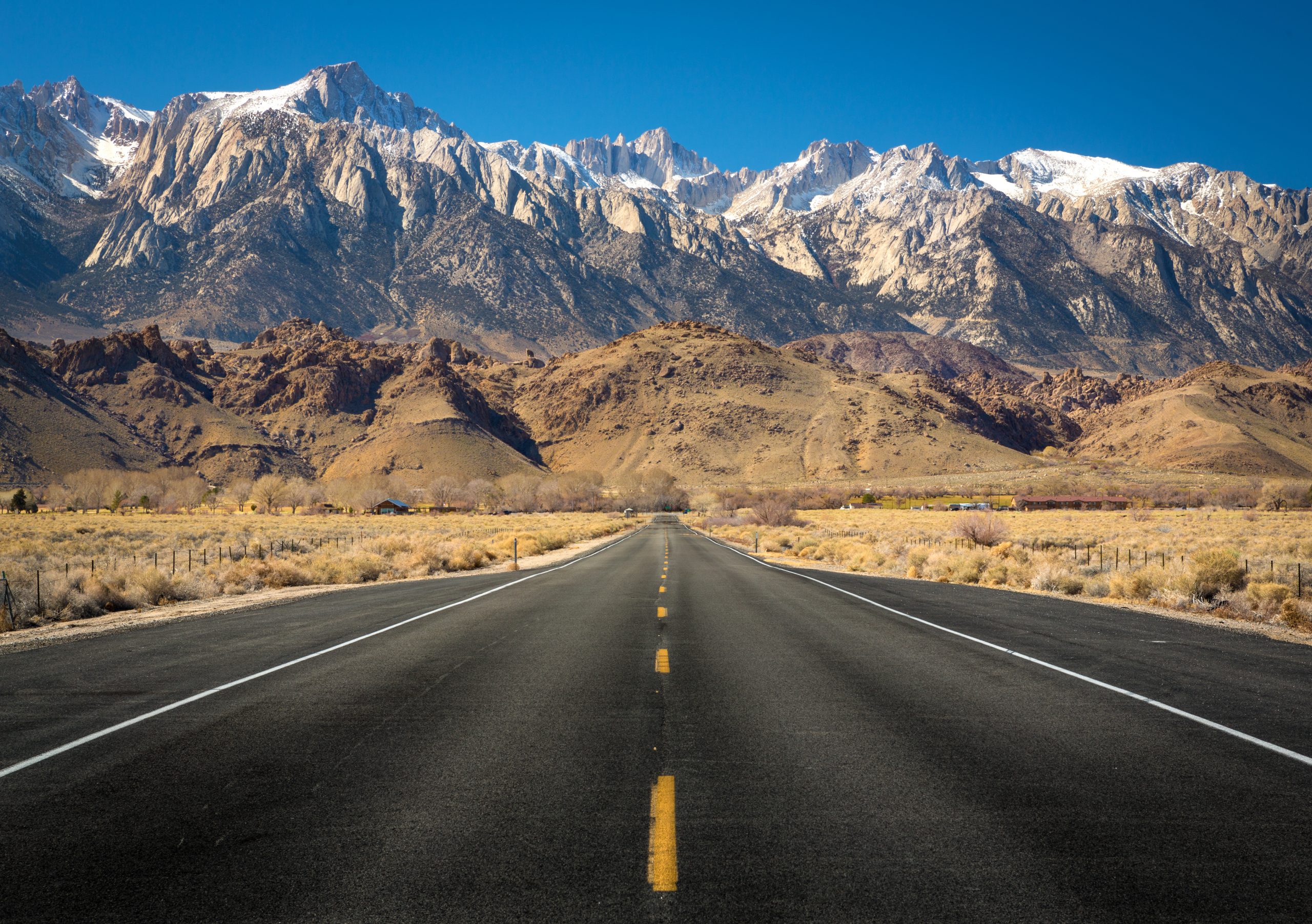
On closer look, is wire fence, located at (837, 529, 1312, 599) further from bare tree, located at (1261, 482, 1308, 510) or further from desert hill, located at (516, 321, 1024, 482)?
desert hill, located at (516, 321, 1024, 482)

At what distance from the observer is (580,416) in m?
166

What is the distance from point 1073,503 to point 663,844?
9585cm

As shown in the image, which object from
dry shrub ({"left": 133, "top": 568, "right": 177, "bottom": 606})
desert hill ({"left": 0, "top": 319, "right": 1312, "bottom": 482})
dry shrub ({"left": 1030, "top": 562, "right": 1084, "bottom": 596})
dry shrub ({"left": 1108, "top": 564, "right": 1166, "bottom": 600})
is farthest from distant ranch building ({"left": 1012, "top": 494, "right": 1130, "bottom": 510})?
dry shrub ({"left": 133, "top": 568, "right": 177, "bottom": 606})

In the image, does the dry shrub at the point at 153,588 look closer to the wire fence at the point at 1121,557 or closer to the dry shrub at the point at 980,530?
the wire fence at the point at 1121,557

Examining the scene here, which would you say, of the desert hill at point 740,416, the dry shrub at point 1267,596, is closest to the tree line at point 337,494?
the desert hill at point 740,416

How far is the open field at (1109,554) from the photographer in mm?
17312

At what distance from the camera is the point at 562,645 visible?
11.2m

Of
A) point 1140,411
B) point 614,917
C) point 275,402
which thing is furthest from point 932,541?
point 1140,411

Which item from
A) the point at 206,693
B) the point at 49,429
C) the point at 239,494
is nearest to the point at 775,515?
the point at 206,693

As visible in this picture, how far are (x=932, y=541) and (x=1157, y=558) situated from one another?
9.59m

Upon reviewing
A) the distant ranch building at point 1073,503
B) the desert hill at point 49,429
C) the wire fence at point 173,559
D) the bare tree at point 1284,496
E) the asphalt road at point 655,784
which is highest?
the desert hill at point 49,429

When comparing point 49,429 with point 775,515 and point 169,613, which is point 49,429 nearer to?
point 775,515

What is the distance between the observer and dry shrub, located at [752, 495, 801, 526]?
69375 millimetres

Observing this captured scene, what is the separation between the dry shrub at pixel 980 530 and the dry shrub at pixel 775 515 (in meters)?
31.4
